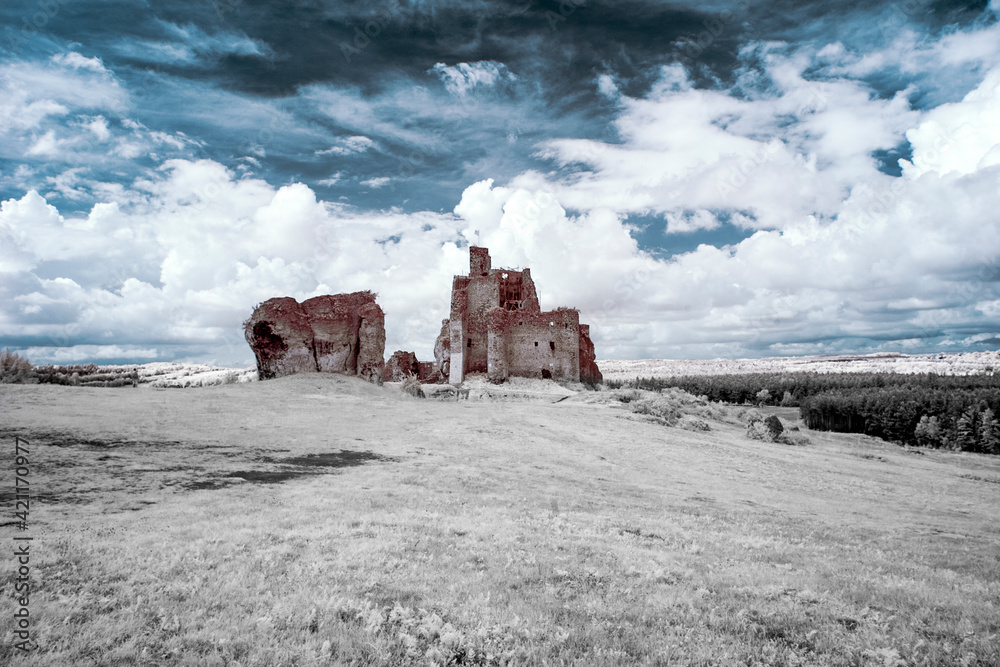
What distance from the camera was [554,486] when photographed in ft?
45.2

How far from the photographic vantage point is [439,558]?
24.6ft

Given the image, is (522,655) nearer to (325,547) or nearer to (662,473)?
(325,547)

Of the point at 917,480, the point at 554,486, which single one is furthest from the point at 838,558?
the point at 917,480

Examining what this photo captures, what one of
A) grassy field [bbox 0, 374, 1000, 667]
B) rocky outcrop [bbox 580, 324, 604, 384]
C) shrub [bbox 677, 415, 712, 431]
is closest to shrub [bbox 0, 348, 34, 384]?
grassy field [bbox 0, 374, 1000, 667]

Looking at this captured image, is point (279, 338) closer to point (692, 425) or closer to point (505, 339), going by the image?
point (505, 339)

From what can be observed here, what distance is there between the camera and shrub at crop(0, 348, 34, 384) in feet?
73.6

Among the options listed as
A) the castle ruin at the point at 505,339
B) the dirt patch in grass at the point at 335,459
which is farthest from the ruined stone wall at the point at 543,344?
the dirt patch in grass at the point at 335,459

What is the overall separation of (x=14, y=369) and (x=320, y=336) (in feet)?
43.1

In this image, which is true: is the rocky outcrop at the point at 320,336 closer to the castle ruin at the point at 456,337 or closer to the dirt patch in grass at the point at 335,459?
the castle ruin at the point at 456,337

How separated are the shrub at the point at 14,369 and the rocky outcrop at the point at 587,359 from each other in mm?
37546

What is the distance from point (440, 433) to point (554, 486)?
7.49 m

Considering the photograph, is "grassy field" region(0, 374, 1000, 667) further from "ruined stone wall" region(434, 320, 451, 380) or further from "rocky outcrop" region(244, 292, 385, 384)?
"ruined stone wall" region(434, 320, 451, 380)

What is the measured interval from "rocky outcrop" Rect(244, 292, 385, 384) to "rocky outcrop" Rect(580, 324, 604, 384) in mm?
23171

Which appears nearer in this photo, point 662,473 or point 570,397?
point 662,473
